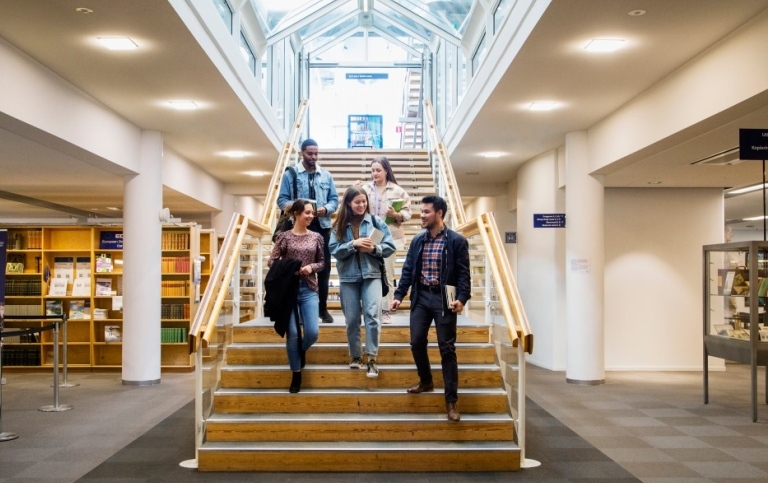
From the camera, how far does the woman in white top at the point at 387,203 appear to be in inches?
296

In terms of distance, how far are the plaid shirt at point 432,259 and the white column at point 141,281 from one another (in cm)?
598

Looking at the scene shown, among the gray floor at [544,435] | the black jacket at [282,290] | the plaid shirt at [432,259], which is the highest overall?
the plaid shirt at [432,259]

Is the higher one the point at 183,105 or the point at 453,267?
the point at 183,105

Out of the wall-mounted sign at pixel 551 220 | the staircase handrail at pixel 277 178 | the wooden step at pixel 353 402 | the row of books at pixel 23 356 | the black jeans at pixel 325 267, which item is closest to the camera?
the wooden step at pixel 353 402

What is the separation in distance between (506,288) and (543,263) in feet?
22.8

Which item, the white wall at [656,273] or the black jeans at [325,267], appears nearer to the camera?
the black jeans at [325,267]

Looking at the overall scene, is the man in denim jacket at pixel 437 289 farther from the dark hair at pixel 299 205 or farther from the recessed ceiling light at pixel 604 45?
the recessed ceiling light at pixel 604 45

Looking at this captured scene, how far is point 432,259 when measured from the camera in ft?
19.9

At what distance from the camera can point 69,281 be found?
12.7 meters

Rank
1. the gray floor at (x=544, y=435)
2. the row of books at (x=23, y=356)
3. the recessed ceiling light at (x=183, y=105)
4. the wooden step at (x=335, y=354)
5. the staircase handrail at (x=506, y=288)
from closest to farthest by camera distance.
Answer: the gray floor at (x=544, y=435), the staircase handrail at (x=506, y=288), the wooden step at (x=335, y=354), the recessed ceiling light at (x=183, y=105), the row of books at (x=23, y=356)

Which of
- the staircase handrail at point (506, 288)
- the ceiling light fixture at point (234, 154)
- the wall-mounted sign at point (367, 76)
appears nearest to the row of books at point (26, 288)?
the ceiling light fixture at point (234, 154)

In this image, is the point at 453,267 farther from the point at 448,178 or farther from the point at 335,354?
the point at 448,178

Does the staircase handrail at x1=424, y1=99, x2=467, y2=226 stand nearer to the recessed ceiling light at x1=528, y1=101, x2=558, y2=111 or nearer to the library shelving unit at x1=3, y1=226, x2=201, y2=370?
the recessed ceiling light at x1=528, y1=101, x2=558, y2=111

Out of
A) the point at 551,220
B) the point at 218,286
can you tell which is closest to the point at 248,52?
the point at 551,220
